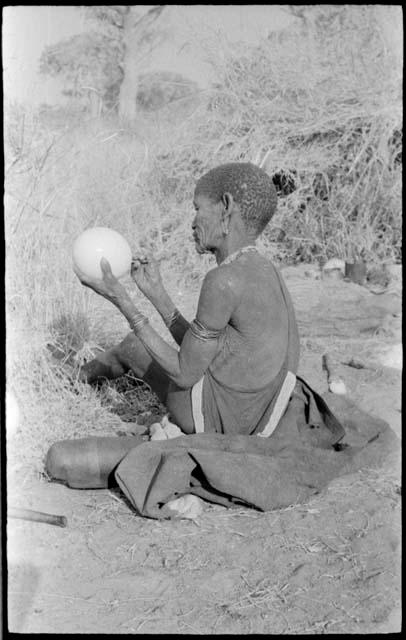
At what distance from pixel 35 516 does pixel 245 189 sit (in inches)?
61.5

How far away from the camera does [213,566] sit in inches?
111

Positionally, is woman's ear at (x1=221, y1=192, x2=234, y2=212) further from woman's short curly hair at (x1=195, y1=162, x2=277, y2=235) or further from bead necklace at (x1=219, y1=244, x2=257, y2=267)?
bead necklace at (x1=219, y1=244, x2=257, y2=267)

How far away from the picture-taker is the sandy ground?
8.18ft

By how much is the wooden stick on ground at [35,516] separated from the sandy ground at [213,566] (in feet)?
0.16

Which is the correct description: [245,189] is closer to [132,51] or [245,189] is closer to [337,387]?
[337,387]

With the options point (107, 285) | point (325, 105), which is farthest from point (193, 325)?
point (325, 105)

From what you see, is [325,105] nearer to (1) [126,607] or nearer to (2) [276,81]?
(2) [276,81]

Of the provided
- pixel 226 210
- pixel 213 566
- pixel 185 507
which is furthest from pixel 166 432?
pixel 226 210

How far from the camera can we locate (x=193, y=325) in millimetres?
3088

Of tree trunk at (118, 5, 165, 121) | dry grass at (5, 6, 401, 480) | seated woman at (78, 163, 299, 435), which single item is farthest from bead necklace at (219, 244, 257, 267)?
tree trunk at (118, 5, 165, 121)

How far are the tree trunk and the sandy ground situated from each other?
1100cm

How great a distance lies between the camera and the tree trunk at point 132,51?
13391 mm

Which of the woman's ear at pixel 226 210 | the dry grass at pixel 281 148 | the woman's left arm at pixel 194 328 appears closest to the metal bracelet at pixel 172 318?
the woman's left arm at pixel 194 328

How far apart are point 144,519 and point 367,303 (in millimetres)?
3991
